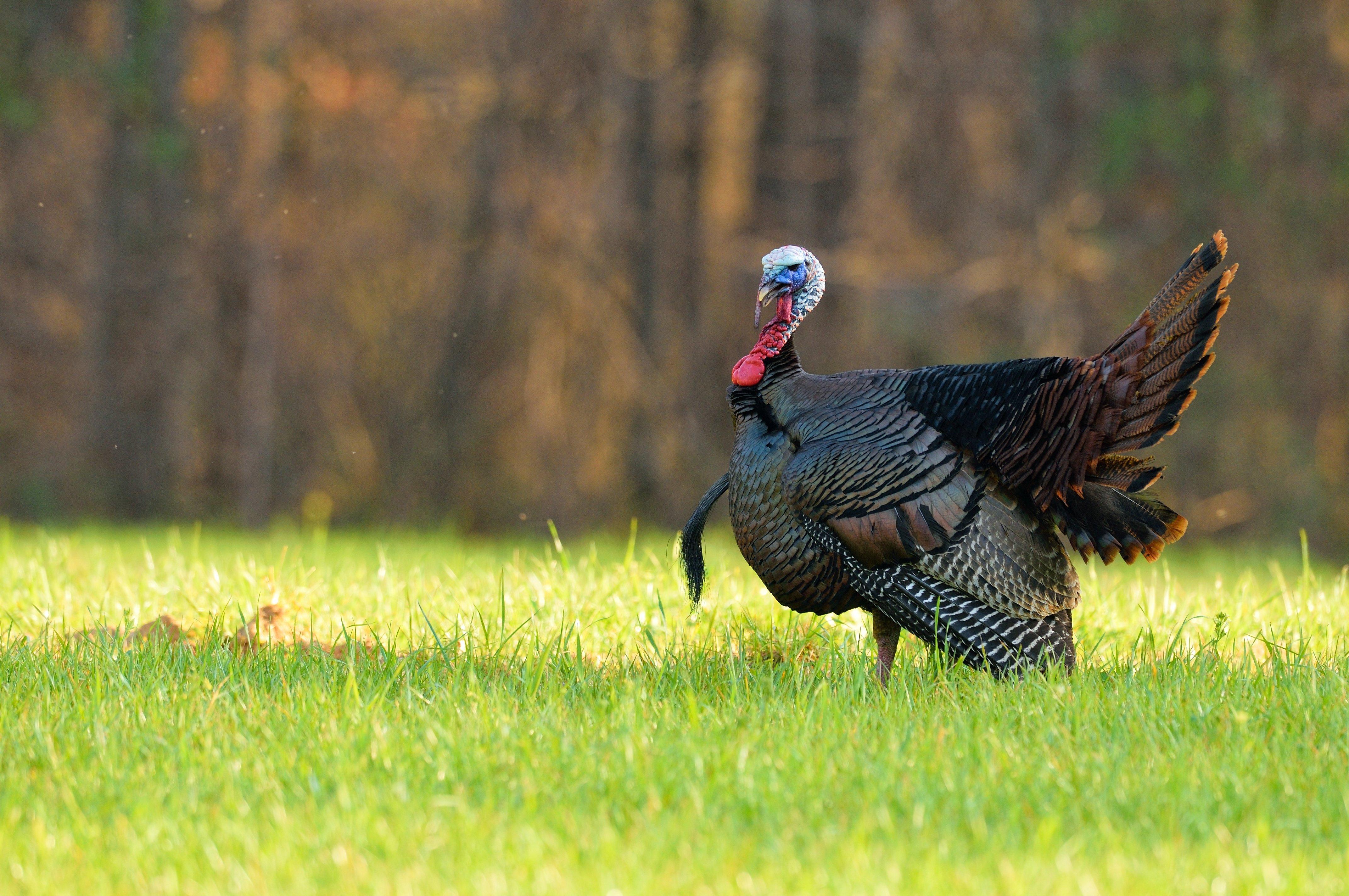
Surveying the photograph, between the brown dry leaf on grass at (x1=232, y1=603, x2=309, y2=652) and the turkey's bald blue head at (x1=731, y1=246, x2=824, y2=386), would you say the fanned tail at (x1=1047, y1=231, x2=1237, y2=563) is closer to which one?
the turkey's bald blue head at (x1=731, y1=246, x2=824, y2=386)

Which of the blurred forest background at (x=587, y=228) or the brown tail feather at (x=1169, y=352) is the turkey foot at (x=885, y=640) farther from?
the blurred forest background at (x=587, y=228)

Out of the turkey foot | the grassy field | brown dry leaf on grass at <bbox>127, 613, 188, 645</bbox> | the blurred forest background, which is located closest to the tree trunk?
the blurred forest background

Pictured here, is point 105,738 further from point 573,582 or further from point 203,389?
point 203,389

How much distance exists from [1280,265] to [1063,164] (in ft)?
7.29

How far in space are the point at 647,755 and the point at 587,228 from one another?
33.4 feet

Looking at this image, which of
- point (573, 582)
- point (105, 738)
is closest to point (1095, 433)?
point (573, 582)

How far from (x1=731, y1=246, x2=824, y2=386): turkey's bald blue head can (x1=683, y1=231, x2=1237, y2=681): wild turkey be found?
0.09 feet

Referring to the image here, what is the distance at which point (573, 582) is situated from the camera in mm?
5781

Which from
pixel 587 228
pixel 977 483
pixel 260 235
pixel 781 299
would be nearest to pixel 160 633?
pixel 781 299

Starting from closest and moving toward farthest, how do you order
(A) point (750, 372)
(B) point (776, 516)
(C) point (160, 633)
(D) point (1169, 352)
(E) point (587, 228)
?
(D) point (1169, 352) < (B) point (776, 516) < (A) point (750, 372) < (C) point (160, 633) < (E) point (587, 228)

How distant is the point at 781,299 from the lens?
4.69 meters

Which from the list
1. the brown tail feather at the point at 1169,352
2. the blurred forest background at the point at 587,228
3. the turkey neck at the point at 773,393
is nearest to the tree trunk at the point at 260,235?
the blurred forest background at the point at 587,228

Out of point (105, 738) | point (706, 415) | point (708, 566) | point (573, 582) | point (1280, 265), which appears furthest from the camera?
point (706, 415)

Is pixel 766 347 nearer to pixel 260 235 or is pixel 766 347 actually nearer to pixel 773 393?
pixel 773 393
